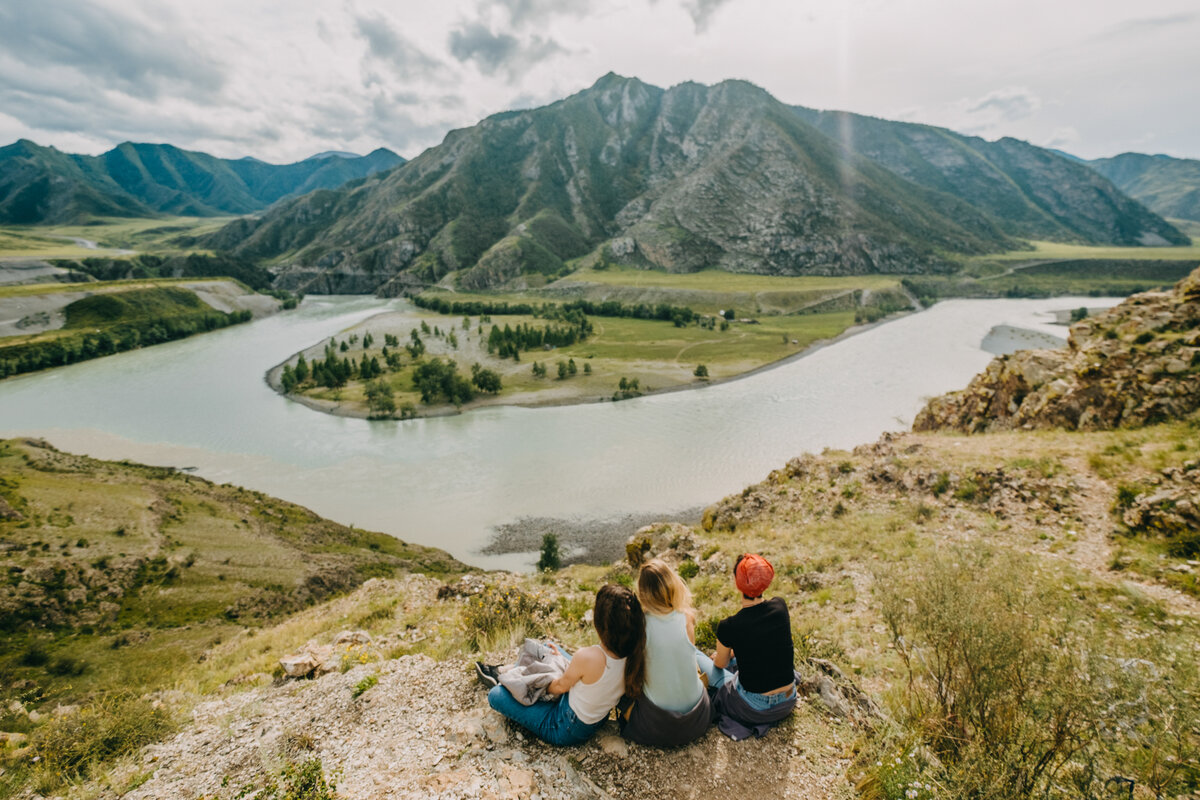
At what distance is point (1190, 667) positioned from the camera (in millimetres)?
5867

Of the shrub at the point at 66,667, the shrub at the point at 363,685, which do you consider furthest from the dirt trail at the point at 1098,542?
the shrub at the point at 66,667

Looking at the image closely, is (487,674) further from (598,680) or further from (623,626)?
(623,626)

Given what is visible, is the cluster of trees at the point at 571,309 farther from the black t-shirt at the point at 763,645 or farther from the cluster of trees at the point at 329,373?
the black t-shirt at the point at 763,645

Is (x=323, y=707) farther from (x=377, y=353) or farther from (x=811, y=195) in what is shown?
(x=811, y=195)

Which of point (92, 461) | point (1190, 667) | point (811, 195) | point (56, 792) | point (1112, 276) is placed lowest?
point (92, 461)

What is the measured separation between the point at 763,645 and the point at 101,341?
12614 centimetres

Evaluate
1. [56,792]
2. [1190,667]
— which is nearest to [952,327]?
[1190,667]

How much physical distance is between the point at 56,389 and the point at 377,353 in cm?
4218

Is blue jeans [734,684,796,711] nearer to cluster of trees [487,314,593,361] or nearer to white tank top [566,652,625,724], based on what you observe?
white tank top [566,652,625,724]

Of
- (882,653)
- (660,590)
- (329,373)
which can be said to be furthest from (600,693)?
(329,373)

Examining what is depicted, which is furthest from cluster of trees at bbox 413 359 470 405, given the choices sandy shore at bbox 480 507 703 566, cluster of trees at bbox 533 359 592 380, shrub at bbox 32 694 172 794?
shrub at bbox 32 694 172 794

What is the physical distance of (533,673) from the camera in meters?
6.20

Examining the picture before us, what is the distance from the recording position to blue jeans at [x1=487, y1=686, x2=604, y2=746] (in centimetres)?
573

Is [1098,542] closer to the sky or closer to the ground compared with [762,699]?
closer to the ground
